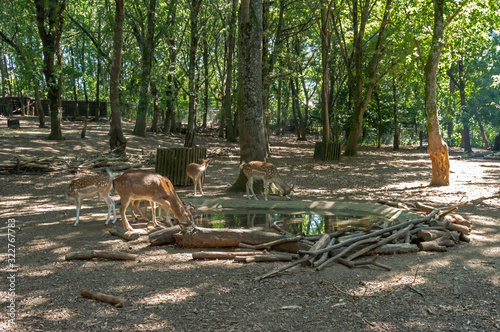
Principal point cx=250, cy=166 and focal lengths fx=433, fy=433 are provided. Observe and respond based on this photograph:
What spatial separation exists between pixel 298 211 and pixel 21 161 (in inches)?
460

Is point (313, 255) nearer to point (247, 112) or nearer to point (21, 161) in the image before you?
point (247, 112)

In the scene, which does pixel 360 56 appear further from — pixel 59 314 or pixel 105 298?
pixel 59 314

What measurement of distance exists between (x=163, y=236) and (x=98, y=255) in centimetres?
129

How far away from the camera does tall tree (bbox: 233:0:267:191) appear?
40.7 ft

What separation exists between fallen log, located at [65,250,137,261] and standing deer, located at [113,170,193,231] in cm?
152

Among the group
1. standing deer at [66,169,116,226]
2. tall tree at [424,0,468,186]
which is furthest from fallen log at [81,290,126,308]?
tall tree at [424,0,468,186]

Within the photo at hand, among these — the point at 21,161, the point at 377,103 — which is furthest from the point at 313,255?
the point at 377,103

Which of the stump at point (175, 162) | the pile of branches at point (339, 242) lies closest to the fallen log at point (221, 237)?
the pile of branches at point (339, 242)

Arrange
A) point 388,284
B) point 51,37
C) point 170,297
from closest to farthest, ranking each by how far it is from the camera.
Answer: point 170,297 < point 388,284 < point 51,37

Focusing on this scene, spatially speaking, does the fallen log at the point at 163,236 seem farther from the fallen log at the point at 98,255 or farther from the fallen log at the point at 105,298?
the fallen log at the point at 105,298

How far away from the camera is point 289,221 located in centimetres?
909

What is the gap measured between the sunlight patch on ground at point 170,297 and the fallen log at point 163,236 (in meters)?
2.19

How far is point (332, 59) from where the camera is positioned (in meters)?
37.8

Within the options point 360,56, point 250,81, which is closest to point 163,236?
point 250,81
